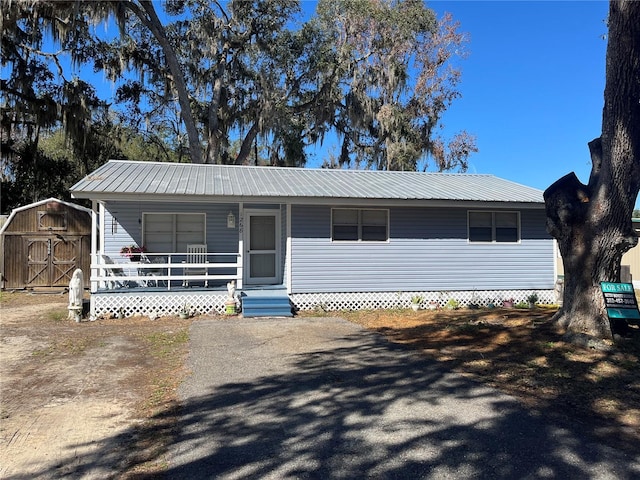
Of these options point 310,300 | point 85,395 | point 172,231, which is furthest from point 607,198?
point 172,231

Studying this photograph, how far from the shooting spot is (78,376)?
5738mm

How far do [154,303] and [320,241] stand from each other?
13.3ft

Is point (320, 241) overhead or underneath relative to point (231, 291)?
overhead

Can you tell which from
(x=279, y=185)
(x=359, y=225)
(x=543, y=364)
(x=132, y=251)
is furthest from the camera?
(x=279, y=185)

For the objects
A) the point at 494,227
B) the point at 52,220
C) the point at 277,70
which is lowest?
the point at 494,227

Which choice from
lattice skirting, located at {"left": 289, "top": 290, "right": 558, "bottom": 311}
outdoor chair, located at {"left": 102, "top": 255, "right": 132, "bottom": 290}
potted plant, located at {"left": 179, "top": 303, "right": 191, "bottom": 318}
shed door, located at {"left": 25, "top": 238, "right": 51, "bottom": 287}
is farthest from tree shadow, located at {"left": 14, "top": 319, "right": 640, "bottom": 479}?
shed door, located at {"left": 25, "top": 238, "right": 51, "bottom": 287}

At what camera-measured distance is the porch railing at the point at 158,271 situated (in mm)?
10445

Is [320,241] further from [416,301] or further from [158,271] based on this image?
[158,271]

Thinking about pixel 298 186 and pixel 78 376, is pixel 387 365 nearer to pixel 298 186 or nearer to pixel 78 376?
pixel 78 376

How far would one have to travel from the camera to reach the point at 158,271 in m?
11.8

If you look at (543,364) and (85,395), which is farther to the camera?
(543,364)

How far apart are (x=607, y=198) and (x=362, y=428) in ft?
17.7

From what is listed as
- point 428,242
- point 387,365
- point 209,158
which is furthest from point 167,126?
point 387,365

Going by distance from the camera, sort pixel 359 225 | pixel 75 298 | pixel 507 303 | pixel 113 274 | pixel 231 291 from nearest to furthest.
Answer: pixel 75 298 < pixel 231 291 < pixel 113 274 < pixel 359 225 < pixel 507 303
